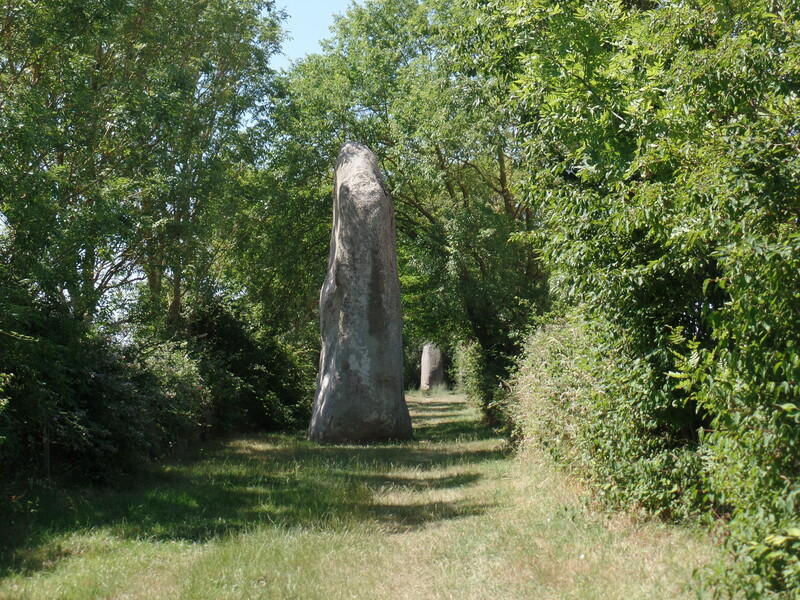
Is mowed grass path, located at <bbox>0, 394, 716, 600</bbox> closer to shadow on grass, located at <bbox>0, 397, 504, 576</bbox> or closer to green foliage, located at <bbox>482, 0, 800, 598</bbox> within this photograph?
shadow on grass, located at <bbox>0, 397, 504, 576</bbox>

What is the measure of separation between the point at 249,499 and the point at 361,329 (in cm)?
689

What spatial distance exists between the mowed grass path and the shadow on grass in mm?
32

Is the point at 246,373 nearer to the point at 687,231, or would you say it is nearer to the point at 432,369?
the point at 687,231

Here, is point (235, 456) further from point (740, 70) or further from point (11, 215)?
point (740, 70)

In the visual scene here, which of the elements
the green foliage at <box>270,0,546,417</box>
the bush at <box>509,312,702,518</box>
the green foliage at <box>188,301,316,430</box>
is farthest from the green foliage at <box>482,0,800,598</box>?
the green foliage at <box>188,301,316,430</box>

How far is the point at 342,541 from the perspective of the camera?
23.2 ft

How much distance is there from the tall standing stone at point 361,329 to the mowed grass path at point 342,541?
429 centimetres

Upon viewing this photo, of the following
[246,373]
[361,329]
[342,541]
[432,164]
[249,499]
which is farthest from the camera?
[246,373]

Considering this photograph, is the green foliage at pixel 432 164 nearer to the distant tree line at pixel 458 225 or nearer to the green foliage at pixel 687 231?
the distant tree line at pixel 458 225

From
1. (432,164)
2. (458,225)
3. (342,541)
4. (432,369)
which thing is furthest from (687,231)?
(432,369)

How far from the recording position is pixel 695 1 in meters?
6.00

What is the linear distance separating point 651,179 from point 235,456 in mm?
9665

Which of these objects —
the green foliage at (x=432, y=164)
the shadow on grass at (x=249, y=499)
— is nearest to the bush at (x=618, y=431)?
the shadow on grass at (x=249, y=499)

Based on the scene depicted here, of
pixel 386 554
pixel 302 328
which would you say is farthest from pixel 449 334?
pixel 386 554
